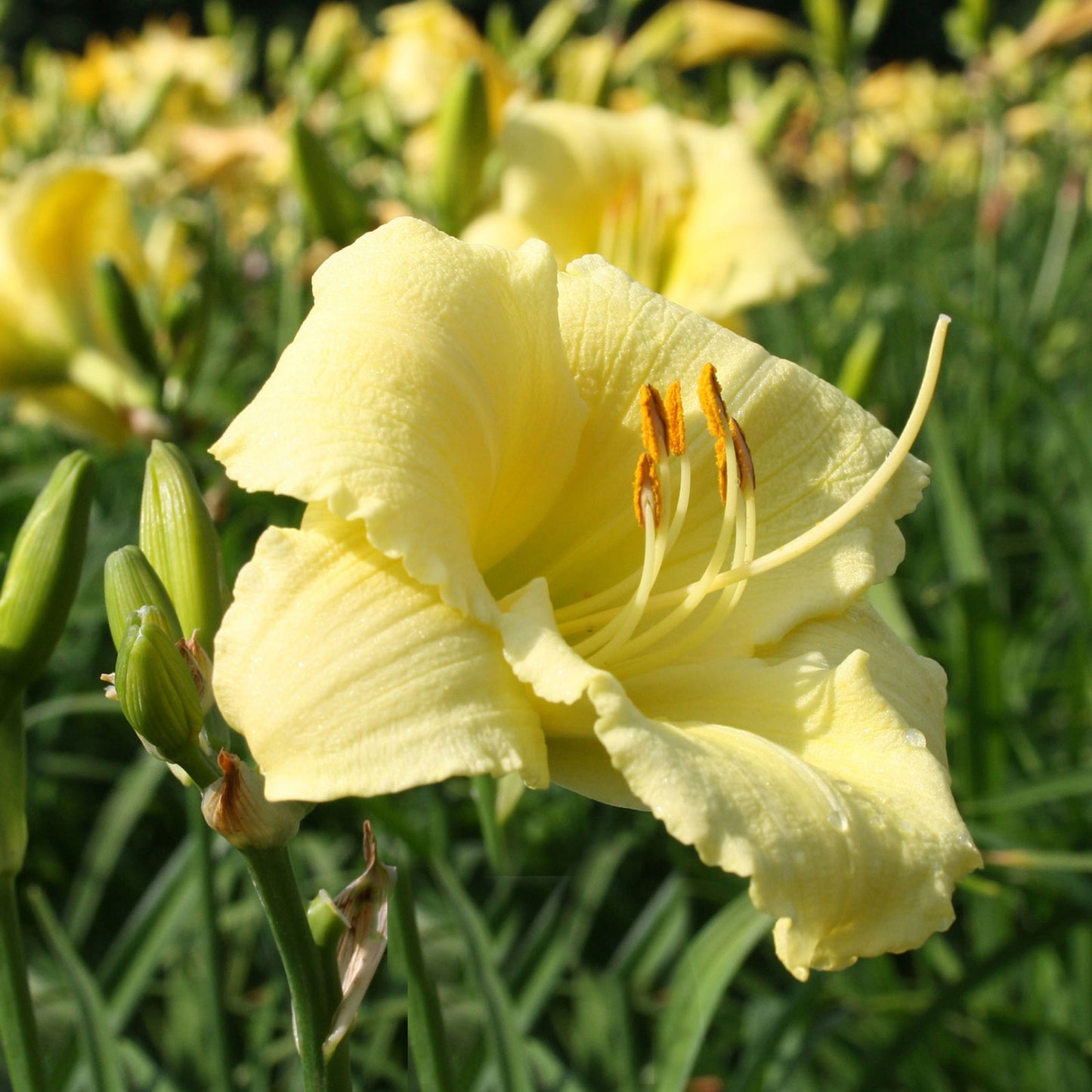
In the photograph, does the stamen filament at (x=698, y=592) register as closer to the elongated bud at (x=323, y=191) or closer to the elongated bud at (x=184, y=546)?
the elongated bud at (x=184, y=546)

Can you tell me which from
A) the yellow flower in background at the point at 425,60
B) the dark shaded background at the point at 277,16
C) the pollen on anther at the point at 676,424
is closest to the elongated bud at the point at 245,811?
the pollen on anther at the point at 676,424

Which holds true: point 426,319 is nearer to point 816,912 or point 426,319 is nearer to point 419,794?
point 816,912

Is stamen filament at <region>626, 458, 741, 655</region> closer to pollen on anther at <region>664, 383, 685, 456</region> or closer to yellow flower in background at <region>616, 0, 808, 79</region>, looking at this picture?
pollen on anther at <region>664, 383, 685, 456</region>

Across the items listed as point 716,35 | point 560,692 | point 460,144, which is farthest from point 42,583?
point 716,35

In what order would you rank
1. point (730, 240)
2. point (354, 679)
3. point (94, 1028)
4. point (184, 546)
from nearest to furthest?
point (354, 679) < point (184, 546) < point (94, 1028) < point (730, 240)

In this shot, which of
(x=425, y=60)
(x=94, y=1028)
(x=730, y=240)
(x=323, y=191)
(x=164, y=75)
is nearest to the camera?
(x=94, y=1028)

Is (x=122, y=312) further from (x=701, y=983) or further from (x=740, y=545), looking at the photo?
(x=701, y=983)
